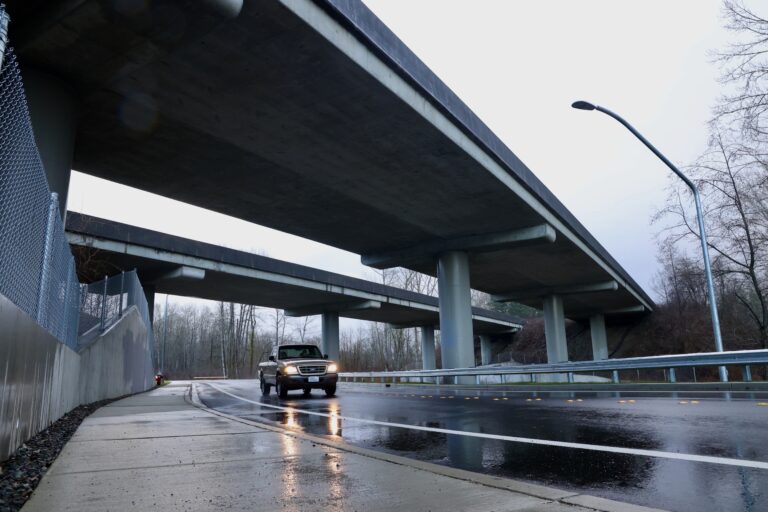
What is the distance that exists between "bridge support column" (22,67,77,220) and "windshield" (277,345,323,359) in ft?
29.6

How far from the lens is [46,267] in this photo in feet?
22.8

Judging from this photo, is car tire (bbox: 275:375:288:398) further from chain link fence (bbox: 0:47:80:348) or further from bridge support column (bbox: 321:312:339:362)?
bridge support column (bbox: 321:312:339:362)

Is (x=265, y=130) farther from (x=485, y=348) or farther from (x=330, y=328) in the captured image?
(x=485, y=348)

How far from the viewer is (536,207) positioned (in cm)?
2370

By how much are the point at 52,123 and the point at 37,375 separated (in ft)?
27.1

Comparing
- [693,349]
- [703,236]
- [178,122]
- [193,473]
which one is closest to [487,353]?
[693,349]

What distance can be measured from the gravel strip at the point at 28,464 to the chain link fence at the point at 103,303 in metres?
6.29

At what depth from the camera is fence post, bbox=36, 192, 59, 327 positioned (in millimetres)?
6395

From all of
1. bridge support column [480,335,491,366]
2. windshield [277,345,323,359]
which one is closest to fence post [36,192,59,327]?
windshield [277,345,323,359]

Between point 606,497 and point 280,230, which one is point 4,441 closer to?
point 606,497

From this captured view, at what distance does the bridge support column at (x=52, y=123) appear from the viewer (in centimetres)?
1168

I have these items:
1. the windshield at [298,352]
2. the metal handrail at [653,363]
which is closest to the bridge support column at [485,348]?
the metal handrail at [653,363]

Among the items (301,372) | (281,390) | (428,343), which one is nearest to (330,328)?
(428,343)

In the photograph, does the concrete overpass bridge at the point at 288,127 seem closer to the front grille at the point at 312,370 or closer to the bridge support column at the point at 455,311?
the bridge support column at the point at 455,311
